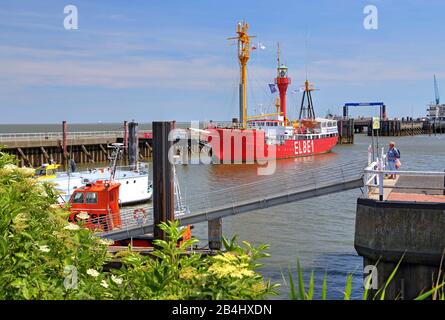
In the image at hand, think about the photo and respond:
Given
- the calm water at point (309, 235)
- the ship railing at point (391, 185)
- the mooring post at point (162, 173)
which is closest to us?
the ship railing at point (391, 185)

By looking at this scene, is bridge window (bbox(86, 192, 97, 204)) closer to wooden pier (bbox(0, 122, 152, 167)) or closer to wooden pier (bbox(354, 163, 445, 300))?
wooden pier (bbox(354, 163, 445, 300))

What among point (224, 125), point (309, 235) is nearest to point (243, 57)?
point (224, 125)

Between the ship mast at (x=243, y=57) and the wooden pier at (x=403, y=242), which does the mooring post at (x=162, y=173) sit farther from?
the ship mast at (x=243, y=57)

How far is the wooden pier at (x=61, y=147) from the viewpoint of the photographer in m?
54.7

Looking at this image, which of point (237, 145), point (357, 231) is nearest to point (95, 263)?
point (357, 231)

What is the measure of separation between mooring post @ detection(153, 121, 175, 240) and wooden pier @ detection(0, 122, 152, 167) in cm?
4054

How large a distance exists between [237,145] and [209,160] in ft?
13.1

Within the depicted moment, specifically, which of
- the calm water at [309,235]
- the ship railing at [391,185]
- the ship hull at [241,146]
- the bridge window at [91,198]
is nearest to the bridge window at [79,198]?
the bridge window at [91,198]

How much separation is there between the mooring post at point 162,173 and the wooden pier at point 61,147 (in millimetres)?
40535

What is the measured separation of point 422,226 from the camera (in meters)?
9.80

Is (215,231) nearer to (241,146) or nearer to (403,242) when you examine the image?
(403,242)

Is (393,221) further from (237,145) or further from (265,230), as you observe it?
(237,145)

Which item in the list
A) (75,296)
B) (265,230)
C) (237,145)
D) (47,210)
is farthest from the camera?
(237,145)
